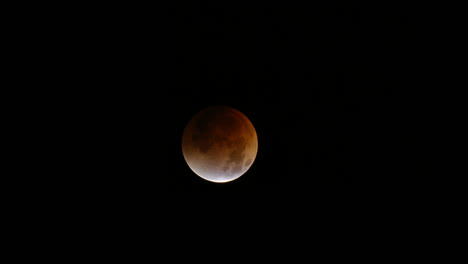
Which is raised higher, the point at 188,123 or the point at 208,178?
the point at 188,123

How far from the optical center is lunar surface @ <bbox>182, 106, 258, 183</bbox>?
4547 millimetres

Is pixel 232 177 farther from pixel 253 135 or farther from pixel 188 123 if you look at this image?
pixel 188 123

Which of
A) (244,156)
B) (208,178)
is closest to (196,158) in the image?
(208,178)

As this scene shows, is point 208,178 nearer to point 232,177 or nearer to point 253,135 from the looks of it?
point 232,177

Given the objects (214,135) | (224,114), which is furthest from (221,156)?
(224,114)

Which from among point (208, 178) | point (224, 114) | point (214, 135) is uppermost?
point (224, 114)

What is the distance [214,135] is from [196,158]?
475 millimetres

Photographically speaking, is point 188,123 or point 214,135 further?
point 188,123

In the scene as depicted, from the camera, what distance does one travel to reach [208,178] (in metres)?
4.79

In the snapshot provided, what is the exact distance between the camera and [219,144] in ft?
14.8

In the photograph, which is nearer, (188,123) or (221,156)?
(221,156)

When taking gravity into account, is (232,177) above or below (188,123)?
below

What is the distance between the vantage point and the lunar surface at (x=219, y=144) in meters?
4.55

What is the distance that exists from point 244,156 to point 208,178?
678 mm
